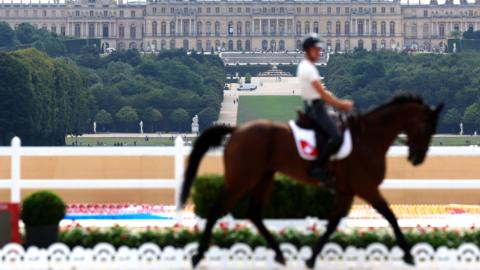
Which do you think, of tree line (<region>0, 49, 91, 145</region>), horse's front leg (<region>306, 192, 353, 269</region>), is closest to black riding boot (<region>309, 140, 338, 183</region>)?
horse's front leg (<region>306, 192, 353, 269</region>)

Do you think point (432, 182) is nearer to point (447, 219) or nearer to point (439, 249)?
point (447, 219)

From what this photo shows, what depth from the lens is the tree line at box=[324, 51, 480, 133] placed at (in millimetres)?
82750

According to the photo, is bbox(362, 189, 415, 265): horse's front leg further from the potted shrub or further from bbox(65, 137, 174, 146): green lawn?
bbox(65, 137, 174, 146): green lawn

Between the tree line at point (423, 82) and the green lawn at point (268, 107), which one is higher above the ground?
the tree line at point (423, 82)

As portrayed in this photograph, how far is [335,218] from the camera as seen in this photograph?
499 inches

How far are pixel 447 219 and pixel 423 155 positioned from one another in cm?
383

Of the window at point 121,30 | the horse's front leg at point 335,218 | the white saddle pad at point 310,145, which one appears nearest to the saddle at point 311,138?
the white saddle pad at point 310,145

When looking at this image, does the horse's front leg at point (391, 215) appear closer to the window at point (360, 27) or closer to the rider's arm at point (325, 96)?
the rider's arm at point (325, 96)

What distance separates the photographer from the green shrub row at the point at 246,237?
1322cm

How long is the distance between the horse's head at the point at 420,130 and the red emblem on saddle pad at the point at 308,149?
0.74m

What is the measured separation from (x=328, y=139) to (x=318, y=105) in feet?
0.91

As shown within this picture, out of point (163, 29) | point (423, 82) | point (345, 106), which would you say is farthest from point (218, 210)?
point (163, 29)

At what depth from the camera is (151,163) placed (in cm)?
1894

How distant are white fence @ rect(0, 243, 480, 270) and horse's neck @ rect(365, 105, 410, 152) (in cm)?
76
